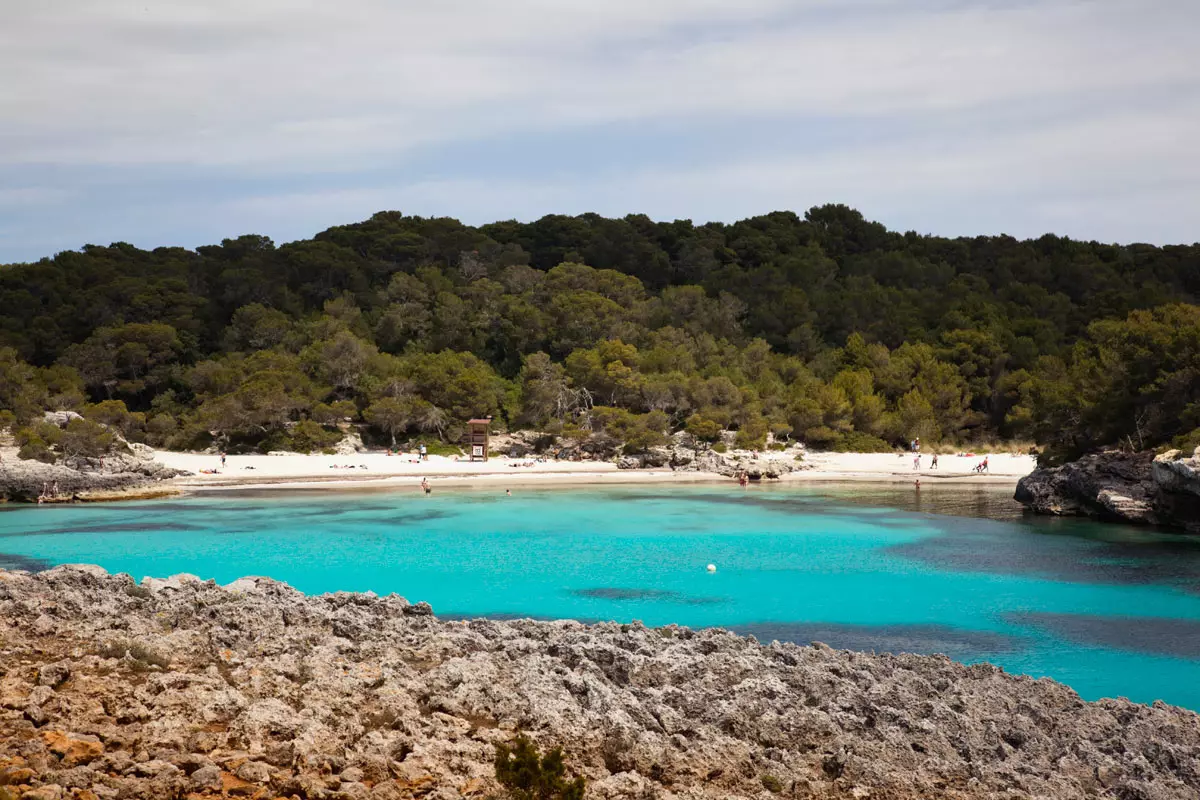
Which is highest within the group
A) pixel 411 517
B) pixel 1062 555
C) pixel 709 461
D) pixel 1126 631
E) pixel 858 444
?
pixel 858 444

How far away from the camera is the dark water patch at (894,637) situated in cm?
1512

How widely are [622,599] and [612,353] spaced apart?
103ft

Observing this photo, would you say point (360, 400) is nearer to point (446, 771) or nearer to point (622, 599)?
point (622, 599)

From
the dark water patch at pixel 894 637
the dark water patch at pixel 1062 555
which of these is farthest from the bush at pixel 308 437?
the dark water patch at pixel 894 637

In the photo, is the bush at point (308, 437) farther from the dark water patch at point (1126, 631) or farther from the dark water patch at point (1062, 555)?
the dark water patch at point (1126, 631)

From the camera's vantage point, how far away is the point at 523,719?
30.7 feet

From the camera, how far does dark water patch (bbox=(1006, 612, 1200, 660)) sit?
1518 centimetres

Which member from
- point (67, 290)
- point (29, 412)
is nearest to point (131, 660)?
point (29, 412)

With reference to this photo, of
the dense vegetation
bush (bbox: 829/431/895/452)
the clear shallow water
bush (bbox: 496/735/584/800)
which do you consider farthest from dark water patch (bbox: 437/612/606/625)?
bush (bbox: 829/431/895/452)

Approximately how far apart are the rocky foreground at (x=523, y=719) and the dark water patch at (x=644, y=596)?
6.30 meters

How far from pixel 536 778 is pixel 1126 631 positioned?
12.2 metres

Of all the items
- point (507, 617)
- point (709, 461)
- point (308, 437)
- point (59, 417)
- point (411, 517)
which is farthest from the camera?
point (308, 437)

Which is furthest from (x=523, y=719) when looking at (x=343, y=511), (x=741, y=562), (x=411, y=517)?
(x=343, y=511)

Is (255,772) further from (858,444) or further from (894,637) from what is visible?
(858,444)
